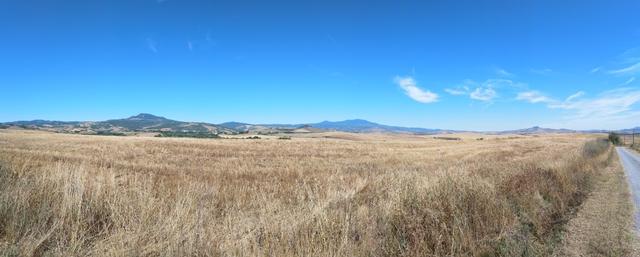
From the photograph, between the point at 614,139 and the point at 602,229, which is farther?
the point at 614,139

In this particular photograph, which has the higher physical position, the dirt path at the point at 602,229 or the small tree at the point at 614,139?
the small tree at the point at 614,139

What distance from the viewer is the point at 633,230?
8.95 m

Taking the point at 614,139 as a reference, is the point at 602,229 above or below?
below

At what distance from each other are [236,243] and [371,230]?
7.15 ft

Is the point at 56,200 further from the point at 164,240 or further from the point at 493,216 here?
the point at 493,216

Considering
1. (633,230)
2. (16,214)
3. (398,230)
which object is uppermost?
(16,214)

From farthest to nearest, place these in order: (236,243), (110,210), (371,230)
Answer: (110,210) → (371,230) → (236,243)

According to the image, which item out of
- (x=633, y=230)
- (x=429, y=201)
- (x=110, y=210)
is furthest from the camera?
(x=633, y=230)

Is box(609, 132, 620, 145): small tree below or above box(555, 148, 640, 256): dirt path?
above

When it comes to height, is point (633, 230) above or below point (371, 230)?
below

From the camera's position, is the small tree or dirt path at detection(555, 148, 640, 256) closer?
dirt path at detection(555, 148, 640, 256)

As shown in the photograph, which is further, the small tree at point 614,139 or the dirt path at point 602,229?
the small tree at point 614,139

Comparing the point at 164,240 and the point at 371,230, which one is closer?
the point at 164,240

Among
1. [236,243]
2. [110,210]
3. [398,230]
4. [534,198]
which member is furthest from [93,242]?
[534,198]
